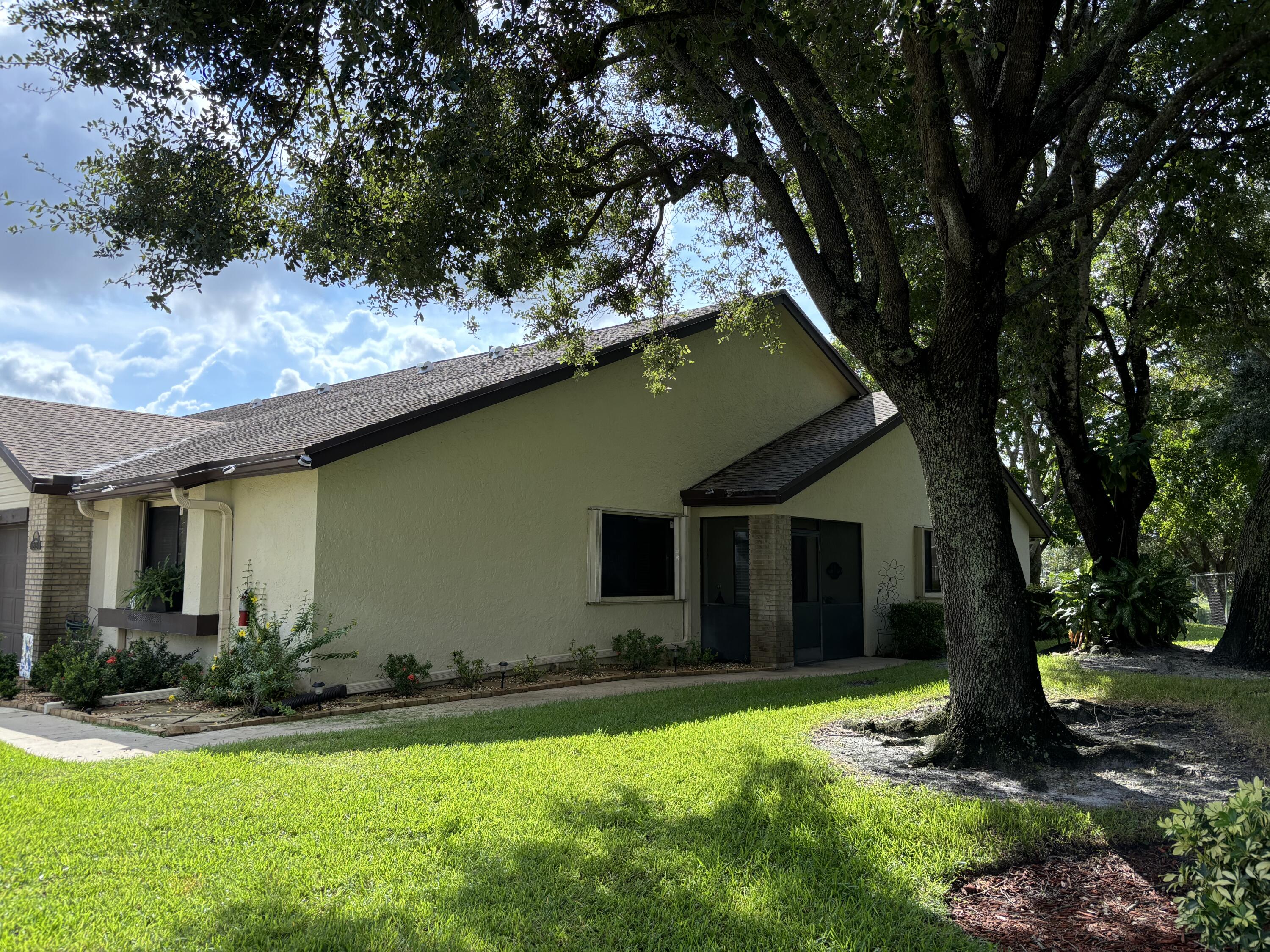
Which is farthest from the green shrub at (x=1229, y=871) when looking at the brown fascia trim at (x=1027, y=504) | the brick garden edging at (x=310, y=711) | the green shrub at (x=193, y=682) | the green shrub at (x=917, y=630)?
the brown fascia trim at (x=1027, y=504)

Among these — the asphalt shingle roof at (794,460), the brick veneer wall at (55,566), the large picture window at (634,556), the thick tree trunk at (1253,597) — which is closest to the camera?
the thick tree trunk at (1253,597)

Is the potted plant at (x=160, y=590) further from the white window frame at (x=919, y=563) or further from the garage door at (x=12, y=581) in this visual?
the white window frame at (x=919, y=563)

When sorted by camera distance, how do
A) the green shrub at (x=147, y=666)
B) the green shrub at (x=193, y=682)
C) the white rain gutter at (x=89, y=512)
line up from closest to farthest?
1. the green shrub at (x=193, y=682)
2. the green shrub at (x=147, y=666)
3. the white rain gutter at (x=89, y=512)

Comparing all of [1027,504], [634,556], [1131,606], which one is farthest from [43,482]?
[1027,504]

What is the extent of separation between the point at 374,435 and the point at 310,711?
3.17m

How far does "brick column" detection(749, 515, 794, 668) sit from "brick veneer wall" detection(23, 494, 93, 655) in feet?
33.2

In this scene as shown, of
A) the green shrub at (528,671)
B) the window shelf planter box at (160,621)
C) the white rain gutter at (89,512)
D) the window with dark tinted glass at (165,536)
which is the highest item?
the white rain gutter at (89,512)

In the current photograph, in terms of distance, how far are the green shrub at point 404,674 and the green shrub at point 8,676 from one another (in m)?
4.96

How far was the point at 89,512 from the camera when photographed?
42.3ft

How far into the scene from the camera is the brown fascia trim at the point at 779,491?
536 inches

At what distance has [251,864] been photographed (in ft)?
14.5

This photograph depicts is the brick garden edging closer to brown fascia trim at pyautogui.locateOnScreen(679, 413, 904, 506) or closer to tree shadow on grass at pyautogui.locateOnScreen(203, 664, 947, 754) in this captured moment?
tree shadow on grass at pyautogui.locateOnScreen(203, 664, 947, 754)

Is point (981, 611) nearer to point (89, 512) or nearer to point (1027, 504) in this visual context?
point (89, 512)

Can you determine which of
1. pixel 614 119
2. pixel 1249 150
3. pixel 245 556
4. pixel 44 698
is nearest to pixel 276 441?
pixel 245 556
